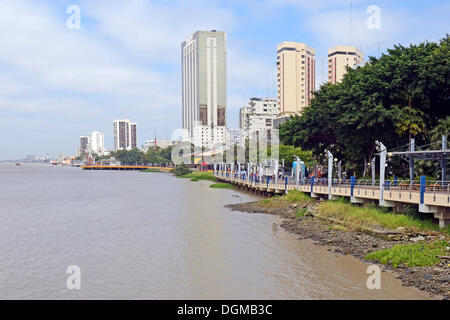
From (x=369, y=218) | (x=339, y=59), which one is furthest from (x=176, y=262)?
(x=339, y=59)

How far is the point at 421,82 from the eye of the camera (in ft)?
101

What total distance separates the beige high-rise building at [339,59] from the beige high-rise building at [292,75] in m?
9.73

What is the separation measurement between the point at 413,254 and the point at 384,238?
3706mm

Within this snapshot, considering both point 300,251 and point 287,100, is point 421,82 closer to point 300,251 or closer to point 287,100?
point 300,251

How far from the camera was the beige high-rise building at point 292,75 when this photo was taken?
134 metres

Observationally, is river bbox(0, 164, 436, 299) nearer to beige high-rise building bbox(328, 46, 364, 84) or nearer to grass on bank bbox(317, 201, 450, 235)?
grass on bank bbox(317, 201, 450, 235)

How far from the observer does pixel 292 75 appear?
135 meters

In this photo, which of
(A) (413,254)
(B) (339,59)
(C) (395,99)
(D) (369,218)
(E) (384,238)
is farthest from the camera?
(B) (339,59)

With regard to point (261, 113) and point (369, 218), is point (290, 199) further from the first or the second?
point (261, 113)

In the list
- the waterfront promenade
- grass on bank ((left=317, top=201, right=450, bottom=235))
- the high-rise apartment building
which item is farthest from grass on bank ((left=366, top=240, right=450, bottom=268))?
the high-rise apartment building

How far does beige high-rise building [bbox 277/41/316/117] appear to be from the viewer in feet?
438

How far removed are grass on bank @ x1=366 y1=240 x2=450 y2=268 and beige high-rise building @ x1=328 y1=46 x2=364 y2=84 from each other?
411ft
